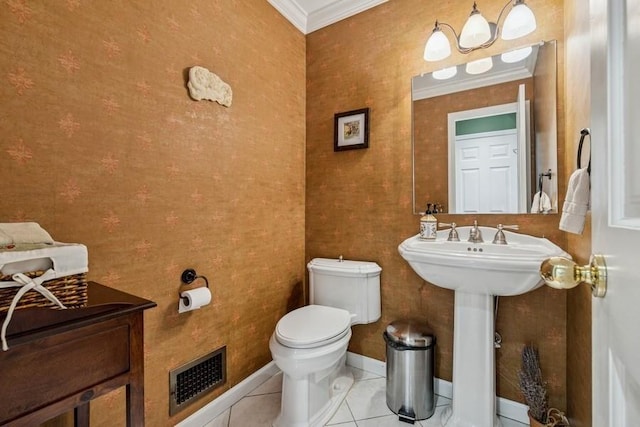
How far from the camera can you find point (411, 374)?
1.54 meters

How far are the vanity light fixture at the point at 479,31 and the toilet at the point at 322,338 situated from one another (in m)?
1.32

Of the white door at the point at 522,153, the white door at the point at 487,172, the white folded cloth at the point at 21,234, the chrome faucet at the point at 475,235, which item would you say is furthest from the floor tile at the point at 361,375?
the white folded cloth at the point at 21,234

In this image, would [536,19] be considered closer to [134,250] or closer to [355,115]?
[355,115]

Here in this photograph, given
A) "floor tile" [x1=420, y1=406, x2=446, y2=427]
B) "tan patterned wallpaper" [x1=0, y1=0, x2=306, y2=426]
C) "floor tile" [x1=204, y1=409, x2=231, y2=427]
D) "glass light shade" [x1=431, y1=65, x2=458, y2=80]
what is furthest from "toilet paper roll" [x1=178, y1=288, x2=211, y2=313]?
"glass light shade" [x1=431, y1=65, x2=458, y2=80]

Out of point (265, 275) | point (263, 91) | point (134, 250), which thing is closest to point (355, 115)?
point (263, 91)

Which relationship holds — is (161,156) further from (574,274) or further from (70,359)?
(574,274)

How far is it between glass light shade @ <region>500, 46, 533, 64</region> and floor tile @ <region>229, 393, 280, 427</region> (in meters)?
2.23

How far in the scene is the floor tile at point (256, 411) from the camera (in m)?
1.50

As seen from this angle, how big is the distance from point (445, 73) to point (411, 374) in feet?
5.51

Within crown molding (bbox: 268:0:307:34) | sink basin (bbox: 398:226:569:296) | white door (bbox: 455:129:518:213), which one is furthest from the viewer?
crown molding (bbox: 268:0:307:34)

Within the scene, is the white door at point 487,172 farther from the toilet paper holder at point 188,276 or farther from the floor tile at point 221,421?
the floor tile at point 221,421

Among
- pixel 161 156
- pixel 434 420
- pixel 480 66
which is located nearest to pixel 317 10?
pixel 480 66

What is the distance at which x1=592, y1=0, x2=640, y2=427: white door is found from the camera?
369mm

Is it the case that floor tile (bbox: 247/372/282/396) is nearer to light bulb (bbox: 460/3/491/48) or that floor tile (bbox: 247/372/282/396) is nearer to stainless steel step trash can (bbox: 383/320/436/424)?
stainless steel step trash can (bbox: 383/320/436/424)
